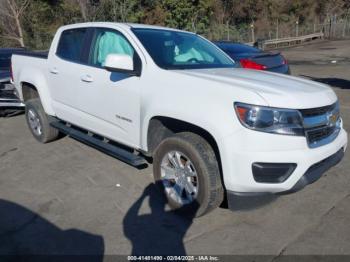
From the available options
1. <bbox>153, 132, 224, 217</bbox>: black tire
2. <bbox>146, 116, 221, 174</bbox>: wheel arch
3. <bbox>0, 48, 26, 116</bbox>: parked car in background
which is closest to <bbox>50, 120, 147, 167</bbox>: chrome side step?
<bbox>146, 116, 221, 174</bbox>: wheel arch

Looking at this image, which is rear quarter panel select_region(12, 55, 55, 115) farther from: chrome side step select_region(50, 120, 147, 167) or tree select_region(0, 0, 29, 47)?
tree select_region(0, 0, 29, 47)

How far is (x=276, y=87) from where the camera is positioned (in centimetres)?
334

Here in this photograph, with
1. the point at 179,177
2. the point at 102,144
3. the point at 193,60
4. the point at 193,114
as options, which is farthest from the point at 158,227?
the point at 193,60

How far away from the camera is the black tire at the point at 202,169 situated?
11.1ft

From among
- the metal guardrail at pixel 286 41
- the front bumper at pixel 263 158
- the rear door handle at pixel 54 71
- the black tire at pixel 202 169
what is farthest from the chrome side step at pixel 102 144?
the metal guardrail at pixel 286 41

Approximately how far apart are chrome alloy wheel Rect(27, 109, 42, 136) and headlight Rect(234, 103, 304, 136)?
396cm

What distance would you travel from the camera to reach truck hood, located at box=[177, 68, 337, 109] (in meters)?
3.12

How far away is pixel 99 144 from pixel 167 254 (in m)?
1.86

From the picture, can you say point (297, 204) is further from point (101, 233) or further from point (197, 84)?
point (101, 233)

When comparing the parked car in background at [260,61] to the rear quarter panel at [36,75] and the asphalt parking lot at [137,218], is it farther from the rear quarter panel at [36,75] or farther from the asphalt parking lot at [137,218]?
the rear quarter panel at [36,75]

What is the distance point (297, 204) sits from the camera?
393 centimetres

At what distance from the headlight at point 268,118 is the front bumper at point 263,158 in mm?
52

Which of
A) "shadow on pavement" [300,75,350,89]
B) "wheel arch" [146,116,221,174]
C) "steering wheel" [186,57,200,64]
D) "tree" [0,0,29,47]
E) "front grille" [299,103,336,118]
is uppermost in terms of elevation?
"tree" [0,0,29,47]

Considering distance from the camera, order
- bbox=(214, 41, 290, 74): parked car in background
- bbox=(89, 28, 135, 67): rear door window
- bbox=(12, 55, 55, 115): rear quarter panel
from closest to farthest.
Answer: bbox=(89, 28, 135, 67): rear door window
bbox=(12, 55, 55, 115): rear quarter panel
bbox=(214, 41, 290, 74): parked car in background
